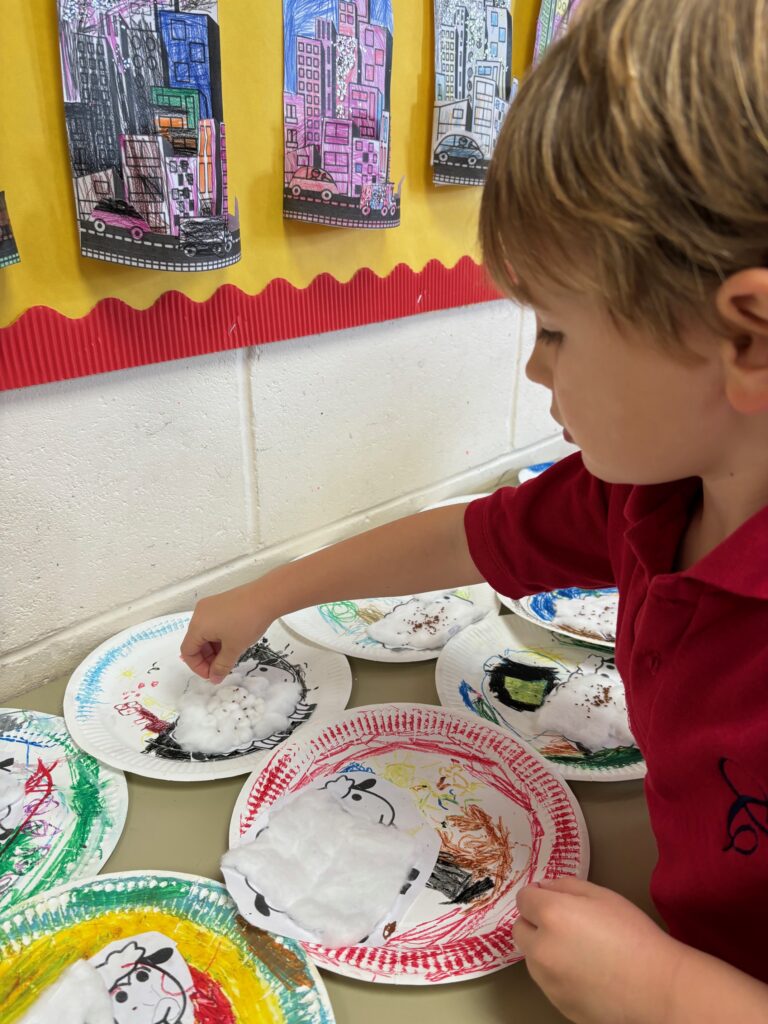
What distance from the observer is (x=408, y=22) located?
854 millimetres

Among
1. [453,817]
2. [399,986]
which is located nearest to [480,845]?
[453,817]

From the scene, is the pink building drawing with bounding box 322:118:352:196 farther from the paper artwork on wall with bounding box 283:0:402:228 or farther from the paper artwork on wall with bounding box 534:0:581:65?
the paper artwork on wall with bounding box 534:0:581:65

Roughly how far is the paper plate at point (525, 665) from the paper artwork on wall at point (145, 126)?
1.55 feet

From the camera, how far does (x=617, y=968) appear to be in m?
0.46

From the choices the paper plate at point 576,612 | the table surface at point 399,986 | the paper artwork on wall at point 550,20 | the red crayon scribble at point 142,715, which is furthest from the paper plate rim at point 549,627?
the paper artwork on wall at point 550,20

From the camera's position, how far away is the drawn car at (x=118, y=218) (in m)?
0.67

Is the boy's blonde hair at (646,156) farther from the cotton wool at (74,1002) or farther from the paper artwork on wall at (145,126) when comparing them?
the cotton wool at (74,1002)

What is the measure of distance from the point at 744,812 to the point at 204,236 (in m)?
0.63

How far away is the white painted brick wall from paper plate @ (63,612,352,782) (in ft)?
0.15

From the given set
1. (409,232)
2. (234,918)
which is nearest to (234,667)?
(234,918)

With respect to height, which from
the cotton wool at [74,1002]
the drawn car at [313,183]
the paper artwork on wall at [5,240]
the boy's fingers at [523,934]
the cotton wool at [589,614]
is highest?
the drawn car at [313,183]

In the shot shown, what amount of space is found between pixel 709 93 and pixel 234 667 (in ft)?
2.10

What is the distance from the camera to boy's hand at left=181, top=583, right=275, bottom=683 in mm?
728

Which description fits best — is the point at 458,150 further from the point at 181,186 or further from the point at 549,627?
the point at 549,627
